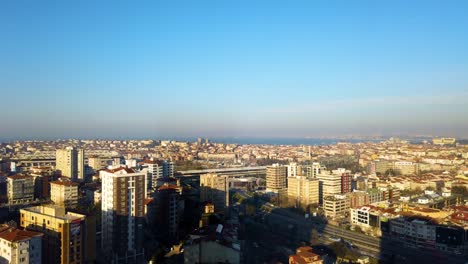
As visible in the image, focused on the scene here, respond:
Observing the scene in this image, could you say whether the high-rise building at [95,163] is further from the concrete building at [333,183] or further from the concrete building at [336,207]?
the concrete building at [336,207]

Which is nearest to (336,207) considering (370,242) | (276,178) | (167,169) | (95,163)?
(370,242)

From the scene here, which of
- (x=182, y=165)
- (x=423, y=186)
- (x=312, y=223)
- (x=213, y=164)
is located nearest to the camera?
(x=312, y=223)

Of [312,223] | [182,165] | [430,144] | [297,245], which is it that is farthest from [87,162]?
[430,144]

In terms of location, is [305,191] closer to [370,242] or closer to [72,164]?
[370,242]

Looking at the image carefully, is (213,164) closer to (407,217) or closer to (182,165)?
(182,165)

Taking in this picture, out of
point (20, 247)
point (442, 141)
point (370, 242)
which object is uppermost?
point (442, 141)
